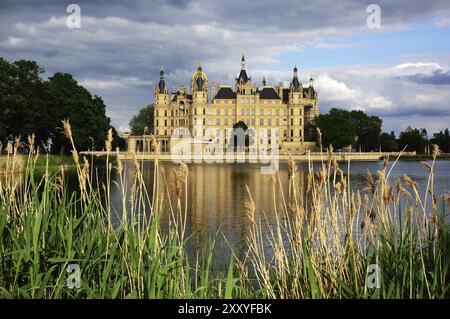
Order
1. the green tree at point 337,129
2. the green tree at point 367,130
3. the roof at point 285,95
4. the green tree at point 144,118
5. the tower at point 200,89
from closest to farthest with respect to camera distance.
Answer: the green tree at point 337,129 → the green tree at point 367,130 → the tower at point 200,89 → the roof at point 285,95 → the green tree at point 144,118

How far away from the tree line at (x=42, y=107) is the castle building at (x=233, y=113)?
4691 centimetres

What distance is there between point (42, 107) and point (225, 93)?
190ft

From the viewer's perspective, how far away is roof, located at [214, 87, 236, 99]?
9519cm

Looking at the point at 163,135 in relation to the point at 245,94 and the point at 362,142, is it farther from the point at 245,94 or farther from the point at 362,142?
the point at 362,142

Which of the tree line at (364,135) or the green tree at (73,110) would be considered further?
the tree line at (364,135)

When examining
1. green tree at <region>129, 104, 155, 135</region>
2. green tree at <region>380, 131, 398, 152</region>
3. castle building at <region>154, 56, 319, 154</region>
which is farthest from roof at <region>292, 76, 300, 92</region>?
green tree at <region>129, 104, 155, 135</region>

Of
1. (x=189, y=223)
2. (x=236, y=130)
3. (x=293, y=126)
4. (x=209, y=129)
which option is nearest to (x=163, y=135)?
(x=209, y=129)

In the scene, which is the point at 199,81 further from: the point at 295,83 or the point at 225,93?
the point at 295,83

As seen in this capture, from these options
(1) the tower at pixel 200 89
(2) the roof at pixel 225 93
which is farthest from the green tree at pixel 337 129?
(1) the tower at pixel 200 89

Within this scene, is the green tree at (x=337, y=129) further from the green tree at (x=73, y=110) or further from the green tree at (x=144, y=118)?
the green tree at (x=73, y=110)

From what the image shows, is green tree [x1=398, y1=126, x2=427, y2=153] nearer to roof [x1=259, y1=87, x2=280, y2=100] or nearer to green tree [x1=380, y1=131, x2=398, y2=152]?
green tree [x1=380, y1=131, x2=398, y2=152]

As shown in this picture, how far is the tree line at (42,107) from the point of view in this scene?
37625 mm

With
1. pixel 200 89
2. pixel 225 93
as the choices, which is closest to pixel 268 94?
pixel 225 93
